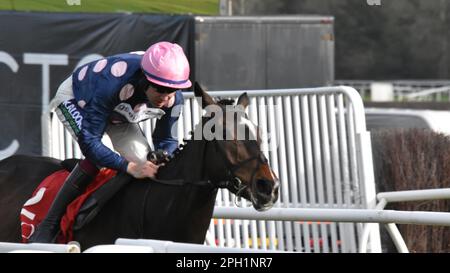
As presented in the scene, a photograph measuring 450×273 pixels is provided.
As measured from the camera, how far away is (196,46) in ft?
40.7

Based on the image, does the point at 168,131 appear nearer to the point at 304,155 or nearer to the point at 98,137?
the point at 98,137

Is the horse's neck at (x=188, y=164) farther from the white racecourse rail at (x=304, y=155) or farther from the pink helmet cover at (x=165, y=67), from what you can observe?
the white racecourse rail at (x=304, y=155)

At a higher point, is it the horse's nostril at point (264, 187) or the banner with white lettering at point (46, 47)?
the banner with white lettering at point (46, 47)

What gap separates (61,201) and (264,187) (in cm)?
120

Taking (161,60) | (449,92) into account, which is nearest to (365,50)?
(449,92)

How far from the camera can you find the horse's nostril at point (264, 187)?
506 centimetres

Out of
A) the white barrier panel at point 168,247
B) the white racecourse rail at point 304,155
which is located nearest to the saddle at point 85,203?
the white racecourse rail at point 304,155

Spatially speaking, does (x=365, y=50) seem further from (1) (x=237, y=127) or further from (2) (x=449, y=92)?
(1) (x=237, y=127)

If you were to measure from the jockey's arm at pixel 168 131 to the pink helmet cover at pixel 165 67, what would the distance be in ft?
1.05

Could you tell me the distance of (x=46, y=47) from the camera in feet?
37.5

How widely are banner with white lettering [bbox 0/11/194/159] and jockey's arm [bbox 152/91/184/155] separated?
5142 mm

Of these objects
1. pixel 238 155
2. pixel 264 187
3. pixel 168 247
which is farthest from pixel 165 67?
pixel 168 247
